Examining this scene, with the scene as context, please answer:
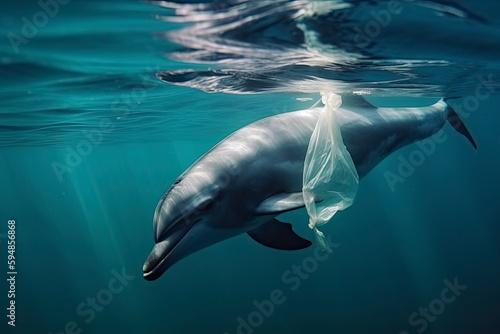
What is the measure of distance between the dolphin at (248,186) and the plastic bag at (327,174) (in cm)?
16

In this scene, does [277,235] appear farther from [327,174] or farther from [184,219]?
[184,219]

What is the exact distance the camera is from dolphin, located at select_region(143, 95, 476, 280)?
15.7 feet

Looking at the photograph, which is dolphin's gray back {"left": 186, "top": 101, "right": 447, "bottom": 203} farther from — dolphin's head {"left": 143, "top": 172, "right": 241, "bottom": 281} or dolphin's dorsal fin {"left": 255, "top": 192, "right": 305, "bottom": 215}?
dolphin's head {"left": 143, "top": 172, "right": 241, "bottom": 281}

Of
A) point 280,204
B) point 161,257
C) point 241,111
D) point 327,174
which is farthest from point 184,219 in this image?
point 241,111

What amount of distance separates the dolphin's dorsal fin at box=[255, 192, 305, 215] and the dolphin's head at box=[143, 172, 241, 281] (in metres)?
0.51

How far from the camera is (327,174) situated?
5629 millimetres

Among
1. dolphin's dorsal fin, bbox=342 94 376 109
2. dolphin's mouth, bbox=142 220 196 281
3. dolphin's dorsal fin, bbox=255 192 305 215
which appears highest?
dolphin's dorsal fin, bbox=342 94 376 109

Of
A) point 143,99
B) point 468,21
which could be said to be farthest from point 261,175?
point 143,99

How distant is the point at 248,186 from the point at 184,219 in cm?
93

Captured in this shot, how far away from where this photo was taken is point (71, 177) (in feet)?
258

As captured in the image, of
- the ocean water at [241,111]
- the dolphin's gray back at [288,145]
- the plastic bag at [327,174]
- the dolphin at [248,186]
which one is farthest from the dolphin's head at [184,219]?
the ocean water at [241,111]

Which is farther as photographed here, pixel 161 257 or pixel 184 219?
pixel 184 219

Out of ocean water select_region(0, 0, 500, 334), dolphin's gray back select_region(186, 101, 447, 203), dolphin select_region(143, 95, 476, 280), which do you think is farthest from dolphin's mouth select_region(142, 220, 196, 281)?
ocean water select_region(0, 0, 500, 334)

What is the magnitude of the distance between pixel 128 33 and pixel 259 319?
58.0 ft
